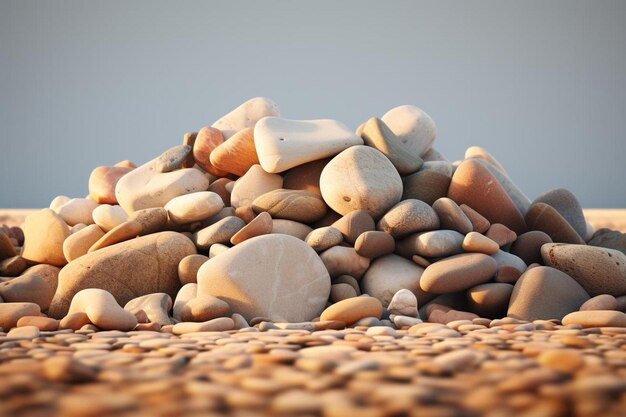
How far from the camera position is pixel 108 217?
18.1ft

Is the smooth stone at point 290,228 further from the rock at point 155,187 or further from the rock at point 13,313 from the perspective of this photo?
the rock at point 13,313

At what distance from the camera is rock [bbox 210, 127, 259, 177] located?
18.8 feet

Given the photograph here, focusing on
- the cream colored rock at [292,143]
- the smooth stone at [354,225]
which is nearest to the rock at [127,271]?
the cream colored rock at [292,143]

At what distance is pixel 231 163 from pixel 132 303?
6.29 feet

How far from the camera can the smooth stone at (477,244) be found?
179 inches

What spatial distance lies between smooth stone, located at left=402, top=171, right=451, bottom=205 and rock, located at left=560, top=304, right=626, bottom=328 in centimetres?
184

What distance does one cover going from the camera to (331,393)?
1845 mm

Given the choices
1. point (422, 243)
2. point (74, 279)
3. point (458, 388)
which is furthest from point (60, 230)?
point (458, 388)

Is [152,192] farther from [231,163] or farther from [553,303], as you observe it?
[553,303]

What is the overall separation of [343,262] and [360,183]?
0.67 meters

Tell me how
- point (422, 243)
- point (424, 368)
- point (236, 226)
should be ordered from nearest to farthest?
point (424, 368), point (422, 243), point (236, 226)

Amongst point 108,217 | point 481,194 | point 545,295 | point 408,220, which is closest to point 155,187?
point 108,217

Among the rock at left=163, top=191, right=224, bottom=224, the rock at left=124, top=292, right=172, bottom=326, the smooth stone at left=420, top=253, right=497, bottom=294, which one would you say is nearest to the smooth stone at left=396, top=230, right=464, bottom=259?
the smooth stone at left=420, top=253, right=497, bottom=294

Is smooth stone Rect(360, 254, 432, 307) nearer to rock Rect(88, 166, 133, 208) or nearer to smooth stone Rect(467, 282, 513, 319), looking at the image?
smooth stone Rect(467, 282, 513, 319)
